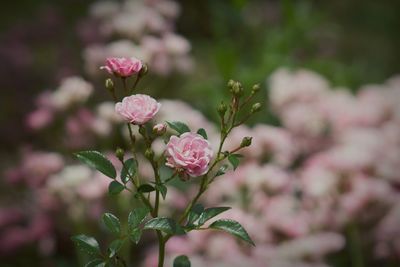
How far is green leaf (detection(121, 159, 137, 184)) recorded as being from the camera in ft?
3.12

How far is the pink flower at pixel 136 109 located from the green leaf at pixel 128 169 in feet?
0.27

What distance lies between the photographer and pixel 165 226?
2.97 feet

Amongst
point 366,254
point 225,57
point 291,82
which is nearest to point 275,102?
point 291,82

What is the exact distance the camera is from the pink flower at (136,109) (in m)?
0.90

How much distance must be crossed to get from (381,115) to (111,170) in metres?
1.63

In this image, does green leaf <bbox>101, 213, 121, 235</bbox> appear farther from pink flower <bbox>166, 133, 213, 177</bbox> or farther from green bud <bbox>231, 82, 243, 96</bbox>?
green bud <bbox>231, 82, 243, 96</bbox>

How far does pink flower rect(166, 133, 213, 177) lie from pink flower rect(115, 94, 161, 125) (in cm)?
5

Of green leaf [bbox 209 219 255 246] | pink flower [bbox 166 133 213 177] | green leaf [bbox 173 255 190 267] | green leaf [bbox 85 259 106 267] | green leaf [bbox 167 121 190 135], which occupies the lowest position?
green leaf [bbox 85 259 106 267]

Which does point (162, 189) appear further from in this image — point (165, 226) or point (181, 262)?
point (181, 262)

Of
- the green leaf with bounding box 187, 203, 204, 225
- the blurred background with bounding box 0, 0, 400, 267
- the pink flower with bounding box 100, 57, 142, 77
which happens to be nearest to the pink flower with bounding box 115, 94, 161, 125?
the pink flower with bounding box 100, 57, 142, 77

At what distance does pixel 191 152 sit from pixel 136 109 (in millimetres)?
Answer: 91

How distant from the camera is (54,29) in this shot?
3500 millimetres

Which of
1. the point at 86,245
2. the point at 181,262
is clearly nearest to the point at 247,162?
the point at 181,262

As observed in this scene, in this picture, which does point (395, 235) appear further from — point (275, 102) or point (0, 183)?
point (0, 183)
